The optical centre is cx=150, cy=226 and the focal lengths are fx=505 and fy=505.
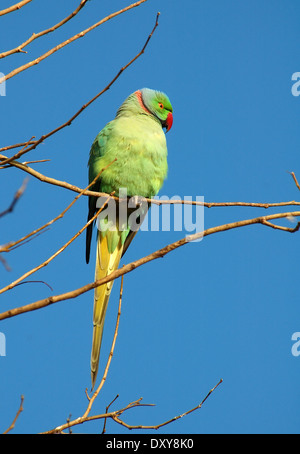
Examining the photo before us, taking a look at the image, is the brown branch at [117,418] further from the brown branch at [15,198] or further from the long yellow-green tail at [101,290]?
the brown branch at [15,198]

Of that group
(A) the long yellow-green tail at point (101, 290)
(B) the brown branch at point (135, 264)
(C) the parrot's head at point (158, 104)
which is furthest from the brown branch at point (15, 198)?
(C) the parrot's head at point (158, 104)

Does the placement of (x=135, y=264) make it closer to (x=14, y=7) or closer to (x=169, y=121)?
(x=14, y=7)

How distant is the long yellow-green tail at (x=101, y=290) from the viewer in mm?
2908

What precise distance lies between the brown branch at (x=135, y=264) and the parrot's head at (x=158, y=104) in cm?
311

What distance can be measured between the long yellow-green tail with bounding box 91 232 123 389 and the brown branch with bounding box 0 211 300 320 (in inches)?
47.1

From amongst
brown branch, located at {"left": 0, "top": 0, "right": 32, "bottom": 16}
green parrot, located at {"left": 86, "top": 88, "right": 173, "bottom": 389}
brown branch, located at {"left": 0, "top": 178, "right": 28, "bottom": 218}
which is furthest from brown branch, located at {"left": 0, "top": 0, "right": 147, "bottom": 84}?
green parrot, located at {"left": 86, "top": 88, "right": 173, "bottom": 389}

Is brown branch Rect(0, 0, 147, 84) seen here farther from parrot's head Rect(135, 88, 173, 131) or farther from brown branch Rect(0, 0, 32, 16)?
parrot's head Rect(135, 88, 173, 131)

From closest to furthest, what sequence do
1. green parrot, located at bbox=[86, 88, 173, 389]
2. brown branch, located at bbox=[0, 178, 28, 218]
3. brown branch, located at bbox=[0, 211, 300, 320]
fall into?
brown branch, located at bbox=[0, 178, 28, 218]
brown branch, located at bbox=[0, 211, 300, 320]
green parrot, located at bbox=[86, 88, 173, 389]

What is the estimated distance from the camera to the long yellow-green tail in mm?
2908

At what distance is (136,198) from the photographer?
13.4 ft

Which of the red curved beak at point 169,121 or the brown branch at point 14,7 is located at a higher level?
the red curved beak at point 169,121
